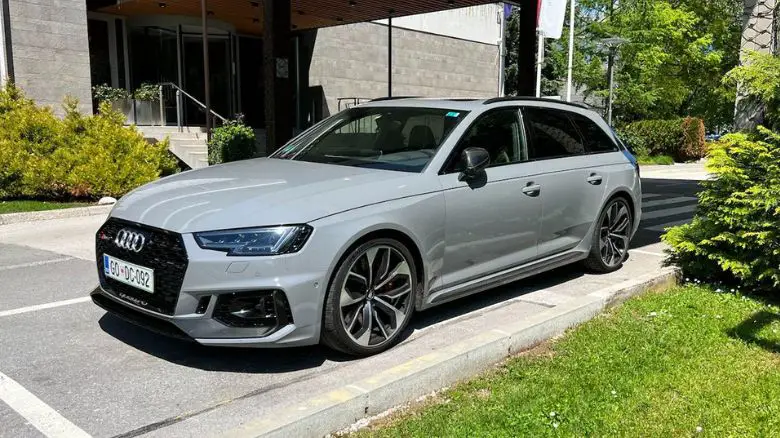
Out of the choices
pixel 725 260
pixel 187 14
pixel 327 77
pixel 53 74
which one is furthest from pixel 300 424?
pixel 327 77

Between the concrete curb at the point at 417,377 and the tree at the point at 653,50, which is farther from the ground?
the tree at the point at 653,50

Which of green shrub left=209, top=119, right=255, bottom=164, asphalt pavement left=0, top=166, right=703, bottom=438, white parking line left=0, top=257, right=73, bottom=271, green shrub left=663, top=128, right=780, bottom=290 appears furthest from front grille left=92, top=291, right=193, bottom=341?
green shrub left=209, top=119, right=255, bottom=164

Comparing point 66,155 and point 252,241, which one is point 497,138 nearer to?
point 252,241

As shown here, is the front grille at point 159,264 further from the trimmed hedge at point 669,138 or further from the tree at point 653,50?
the tree at point 653,50

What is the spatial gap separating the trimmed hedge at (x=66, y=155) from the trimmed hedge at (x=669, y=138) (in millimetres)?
21246

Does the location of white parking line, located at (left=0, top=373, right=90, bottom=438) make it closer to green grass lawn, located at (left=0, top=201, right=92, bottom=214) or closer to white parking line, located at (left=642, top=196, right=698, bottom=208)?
green grass lawn, located at (left=0, top=201, right=92, bottom=214)

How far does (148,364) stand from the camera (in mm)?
3939

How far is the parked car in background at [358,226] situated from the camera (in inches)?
140

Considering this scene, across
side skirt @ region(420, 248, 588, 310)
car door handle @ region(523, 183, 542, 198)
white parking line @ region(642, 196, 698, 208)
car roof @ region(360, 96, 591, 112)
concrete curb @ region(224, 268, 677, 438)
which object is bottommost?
white parking line @ region(642, 196, 698, 208)

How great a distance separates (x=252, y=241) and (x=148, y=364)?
112 cm

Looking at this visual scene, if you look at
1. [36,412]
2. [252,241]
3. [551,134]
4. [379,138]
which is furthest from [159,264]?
[551,134]

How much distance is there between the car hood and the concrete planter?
13.2 meters

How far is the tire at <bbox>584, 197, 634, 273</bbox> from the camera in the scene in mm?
6062

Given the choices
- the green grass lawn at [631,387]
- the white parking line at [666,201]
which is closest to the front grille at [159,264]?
the green grass lawn at [631,387]
